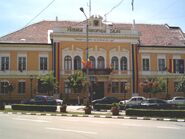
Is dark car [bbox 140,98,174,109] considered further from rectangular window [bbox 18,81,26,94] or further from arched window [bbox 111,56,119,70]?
rectangular window [bbox 18,81,26,94]

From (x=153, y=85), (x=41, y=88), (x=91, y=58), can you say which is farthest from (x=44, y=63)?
(x=153, y=85)

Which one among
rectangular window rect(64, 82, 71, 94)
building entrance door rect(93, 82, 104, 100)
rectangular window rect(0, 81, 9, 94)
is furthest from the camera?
building entrance door rect(93, 82, 104, 100)

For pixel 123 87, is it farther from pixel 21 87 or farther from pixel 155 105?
pixel 155 105

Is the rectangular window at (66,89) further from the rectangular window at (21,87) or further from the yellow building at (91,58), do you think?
the rectangular window at (21,87)

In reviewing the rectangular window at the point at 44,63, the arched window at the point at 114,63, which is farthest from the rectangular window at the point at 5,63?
the arched window at the point at 114,63

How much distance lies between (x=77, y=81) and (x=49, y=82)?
4178mm

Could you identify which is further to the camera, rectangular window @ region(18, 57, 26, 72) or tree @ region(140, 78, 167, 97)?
rectangular window @ region(18, 57, 26, 72)

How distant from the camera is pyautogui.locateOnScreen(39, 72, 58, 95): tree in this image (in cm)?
5203

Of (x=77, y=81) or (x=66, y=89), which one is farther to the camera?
(x=66, y=89)

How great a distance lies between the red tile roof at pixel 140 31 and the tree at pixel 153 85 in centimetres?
697

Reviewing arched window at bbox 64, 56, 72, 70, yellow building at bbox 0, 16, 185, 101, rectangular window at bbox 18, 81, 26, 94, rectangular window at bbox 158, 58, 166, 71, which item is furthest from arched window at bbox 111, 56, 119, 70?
rectangular window at bbox 18, 81, 26, 94

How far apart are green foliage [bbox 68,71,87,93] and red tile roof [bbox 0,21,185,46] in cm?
904

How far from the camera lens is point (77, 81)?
167ft

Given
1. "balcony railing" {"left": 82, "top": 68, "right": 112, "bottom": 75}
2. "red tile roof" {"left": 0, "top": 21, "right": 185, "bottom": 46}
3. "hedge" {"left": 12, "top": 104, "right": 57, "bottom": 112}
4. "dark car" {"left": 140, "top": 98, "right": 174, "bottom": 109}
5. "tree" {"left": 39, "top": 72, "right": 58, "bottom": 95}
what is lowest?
"hedge" {"left": 12, "top": 104, "right": 57, "bottom": 112}
